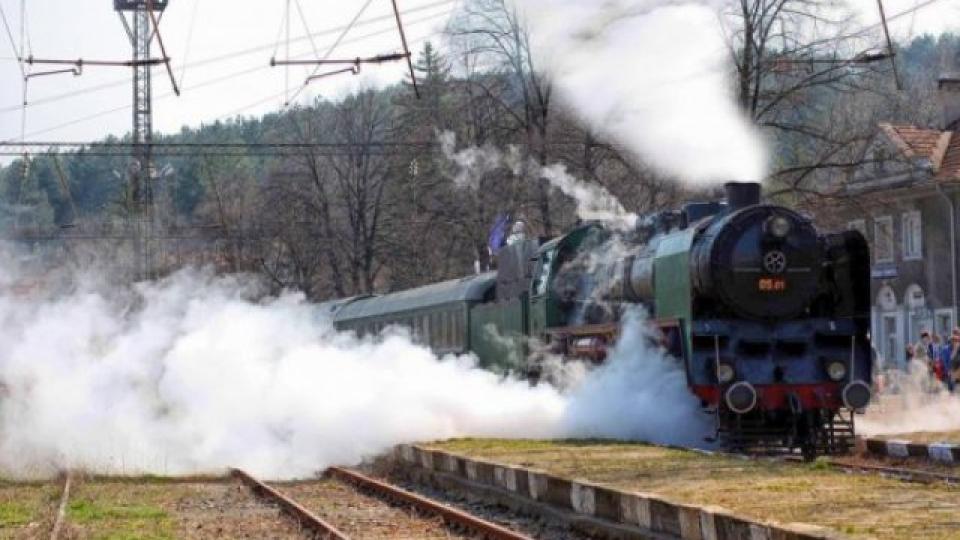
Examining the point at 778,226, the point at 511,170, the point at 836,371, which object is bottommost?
the point at 836,371

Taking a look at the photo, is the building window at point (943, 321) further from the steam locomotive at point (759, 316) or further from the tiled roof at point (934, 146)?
the steam locomotive at point (759, 316)

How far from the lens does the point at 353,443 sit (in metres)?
21.8

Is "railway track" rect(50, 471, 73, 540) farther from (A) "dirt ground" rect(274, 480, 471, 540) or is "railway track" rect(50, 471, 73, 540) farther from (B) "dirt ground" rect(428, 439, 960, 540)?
(B) "dirt ground" rect(428, 439, 960, 540)

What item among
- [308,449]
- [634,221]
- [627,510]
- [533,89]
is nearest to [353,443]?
[308,449]

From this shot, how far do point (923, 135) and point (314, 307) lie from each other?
19977mm

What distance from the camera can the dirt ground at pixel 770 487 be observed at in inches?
405

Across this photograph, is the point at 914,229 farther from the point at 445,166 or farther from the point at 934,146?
the point at 445,166

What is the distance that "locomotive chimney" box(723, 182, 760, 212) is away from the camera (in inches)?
720

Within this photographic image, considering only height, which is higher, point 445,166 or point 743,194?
point 445,166

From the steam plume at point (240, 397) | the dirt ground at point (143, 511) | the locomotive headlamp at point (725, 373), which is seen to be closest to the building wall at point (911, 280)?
the steam plume at point (240, 397)

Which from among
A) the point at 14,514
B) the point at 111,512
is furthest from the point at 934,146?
the point at 14,514

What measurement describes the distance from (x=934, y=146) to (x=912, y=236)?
289 cm

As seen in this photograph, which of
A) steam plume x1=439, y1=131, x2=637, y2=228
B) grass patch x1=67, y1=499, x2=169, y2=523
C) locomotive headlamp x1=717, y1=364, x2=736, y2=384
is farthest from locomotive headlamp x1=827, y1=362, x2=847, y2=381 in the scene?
steam plume x1=439, y1=131, x2=637, y2=228

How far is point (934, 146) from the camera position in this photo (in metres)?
46.2
